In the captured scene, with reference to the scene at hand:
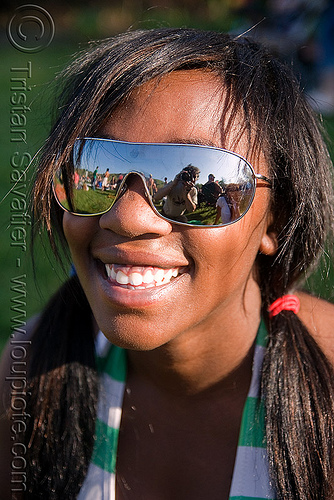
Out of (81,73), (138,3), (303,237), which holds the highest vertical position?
(138,3)

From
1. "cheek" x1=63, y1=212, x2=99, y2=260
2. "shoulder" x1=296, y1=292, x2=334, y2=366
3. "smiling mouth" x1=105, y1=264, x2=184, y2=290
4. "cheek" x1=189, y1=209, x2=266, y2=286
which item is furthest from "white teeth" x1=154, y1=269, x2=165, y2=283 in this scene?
"shoulder" x1=296, y1=292, x2=334, y2=366

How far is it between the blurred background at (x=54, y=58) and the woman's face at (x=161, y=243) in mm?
451

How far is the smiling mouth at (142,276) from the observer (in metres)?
1.81

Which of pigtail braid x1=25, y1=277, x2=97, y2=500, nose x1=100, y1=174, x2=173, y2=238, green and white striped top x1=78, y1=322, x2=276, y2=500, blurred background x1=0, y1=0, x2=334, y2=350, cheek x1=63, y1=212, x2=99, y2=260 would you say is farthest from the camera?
blurred background x1=0, y1=0, x2=334, y2=350

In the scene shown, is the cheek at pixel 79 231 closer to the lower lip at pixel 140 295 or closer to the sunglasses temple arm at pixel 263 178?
the lower lip at pixel 140 295

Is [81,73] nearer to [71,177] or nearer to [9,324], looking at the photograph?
[71,177]

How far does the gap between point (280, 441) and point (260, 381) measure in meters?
0.20

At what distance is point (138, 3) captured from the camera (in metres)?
11.7

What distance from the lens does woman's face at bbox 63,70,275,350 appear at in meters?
1.77

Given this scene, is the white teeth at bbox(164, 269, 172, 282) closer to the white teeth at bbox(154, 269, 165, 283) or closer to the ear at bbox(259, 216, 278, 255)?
the white teeth at bbox(154, 269, 165, 283)

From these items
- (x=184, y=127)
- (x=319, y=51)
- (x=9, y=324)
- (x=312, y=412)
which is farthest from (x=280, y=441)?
(x=319, y=51)

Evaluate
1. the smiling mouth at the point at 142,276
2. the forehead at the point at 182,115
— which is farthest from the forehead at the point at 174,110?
the smiling mouth at the point at 142,276

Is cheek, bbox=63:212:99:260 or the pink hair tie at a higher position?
cheek, bbox=63:212:99:260

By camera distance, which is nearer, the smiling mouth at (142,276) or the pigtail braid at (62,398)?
the smiling mouth at (142,276)
